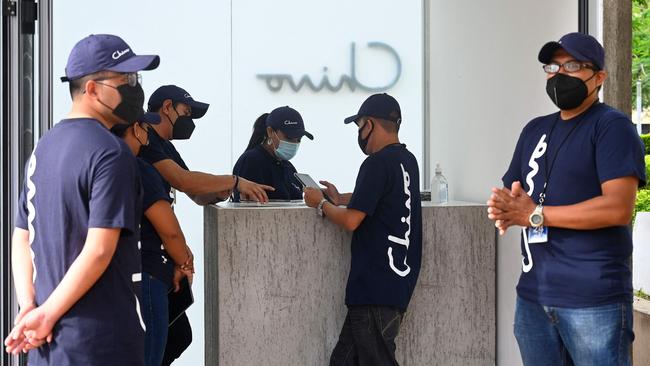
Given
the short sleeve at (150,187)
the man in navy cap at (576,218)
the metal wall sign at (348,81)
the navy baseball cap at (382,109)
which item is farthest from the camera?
the metal wall sign at (348,81)

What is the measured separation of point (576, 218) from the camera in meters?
2.75

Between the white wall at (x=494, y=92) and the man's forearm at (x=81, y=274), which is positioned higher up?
the white wall at (x=494, y=92)

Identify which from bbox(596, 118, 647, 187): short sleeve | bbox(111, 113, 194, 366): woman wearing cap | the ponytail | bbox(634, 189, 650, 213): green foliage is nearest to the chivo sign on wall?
the ponytail

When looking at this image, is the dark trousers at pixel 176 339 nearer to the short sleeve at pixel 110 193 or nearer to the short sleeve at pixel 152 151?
the short sleeve at pixel 152 151

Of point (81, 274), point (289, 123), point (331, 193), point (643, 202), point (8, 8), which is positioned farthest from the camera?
point (643, 202)

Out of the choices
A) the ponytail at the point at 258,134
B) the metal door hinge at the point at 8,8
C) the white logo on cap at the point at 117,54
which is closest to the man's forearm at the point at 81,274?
the white logo on cap at the point at 117,54

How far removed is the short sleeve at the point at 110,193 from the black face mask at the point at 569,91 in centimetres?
146

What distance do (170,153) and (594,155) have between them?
2059 mm

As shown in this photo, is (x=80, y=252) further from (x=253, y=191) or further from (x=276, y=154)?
(x=276, y=154)

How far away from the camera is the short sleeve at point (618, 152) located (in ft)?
8.95

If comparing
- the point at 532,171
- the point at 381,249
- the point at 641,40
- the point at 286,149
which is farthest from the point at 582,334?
the point at 641,40

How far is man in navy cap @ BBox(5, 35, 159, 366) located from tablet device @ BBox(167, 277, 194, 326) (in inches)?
48.3

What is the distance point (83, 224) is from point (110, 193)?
14cm

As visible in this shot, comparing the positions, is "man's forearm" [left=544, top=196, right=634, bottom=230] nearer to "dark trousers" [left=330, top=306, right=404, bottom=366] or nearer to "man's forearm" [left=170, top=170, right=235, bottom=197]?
"dark trousers" [left=330, top=306, right=404, bottom=366]
